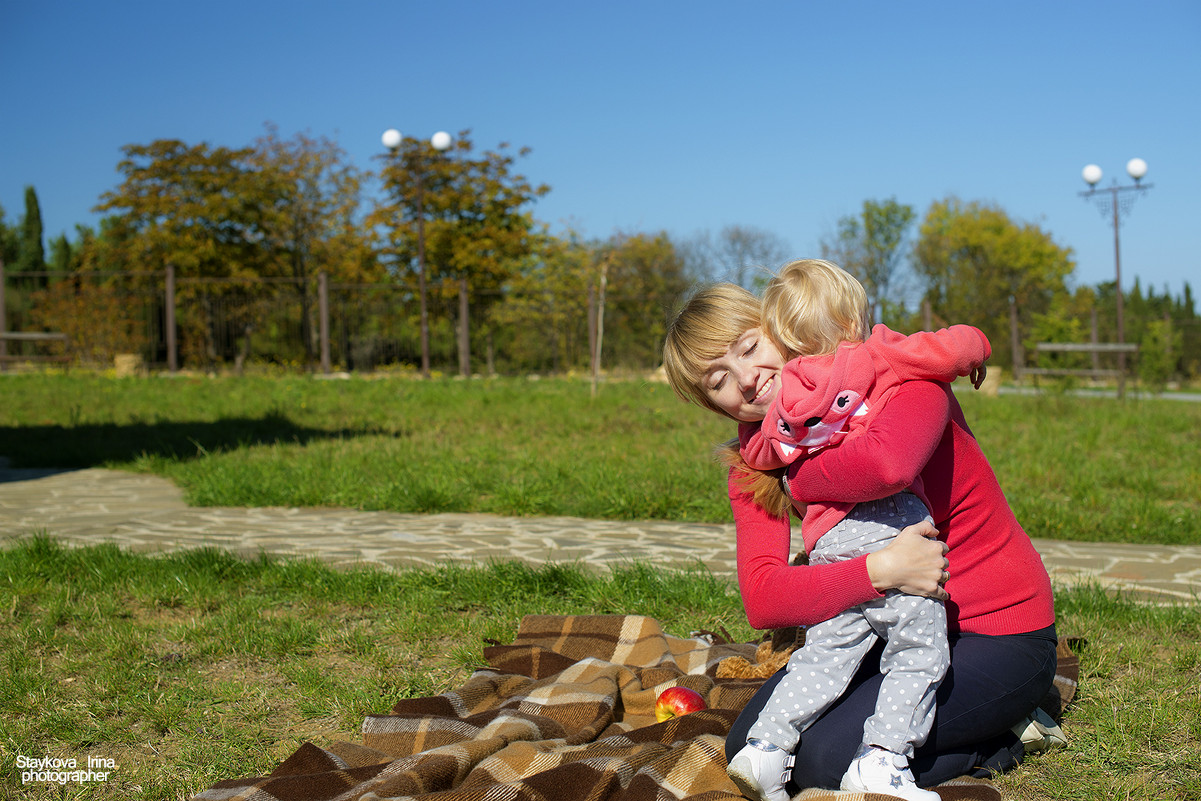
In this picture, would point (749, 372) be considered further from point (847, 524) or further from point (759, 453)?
point (847, 524)

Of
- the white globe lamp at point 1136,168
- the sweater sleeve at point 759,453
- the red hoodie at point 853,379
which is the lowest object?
the sweater sleeve at point 759,453

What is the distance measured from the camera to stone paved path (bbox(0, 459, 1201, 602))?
14.9ft

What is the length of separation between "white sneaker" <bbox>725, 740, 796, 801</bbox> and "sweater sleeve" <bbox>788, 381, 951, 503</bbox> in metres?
0.61

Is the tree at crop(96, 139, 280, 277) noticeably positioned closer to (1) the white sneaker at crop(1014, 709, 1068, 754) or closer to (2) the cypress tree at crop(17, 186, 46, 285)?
(2) the cypress tree at crop(17, 186, 46, 285)

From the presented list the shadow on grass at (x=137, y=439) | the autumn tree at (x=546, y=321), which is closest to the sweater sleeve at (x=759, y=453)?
the shadow on grass at (x=137, y=439)

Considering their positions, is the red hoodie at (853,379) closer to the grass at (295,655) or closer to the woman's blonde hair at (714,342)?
the woman's blonde hair at (714,342)

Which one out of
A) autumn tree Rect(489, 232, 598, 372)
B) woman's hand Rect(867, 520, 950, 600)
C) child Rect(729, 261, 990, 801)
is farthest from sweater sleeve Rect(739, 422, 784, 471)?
autumn tree Rect(489, 232, 598, 372)

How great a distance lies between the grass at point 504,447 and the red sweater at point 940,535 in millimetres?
3769

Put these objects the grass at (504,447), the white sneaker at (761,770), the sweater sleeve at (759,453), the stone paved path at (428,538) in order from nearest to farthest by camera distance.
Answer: the white sneaker at (761,770), the sweater sleeve at (759,453), the stone paved path at (428,538), the grass at (504,447)

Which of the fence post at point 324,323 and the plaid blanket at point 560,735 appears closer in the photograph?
the plaid blanket at point 560,735

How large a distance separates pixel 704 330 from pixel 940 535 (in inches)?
31.4

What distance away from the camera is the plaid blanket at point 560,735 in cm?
211

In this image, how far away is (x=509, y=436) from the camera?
361 inches

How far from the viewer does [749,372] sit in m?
2.23
